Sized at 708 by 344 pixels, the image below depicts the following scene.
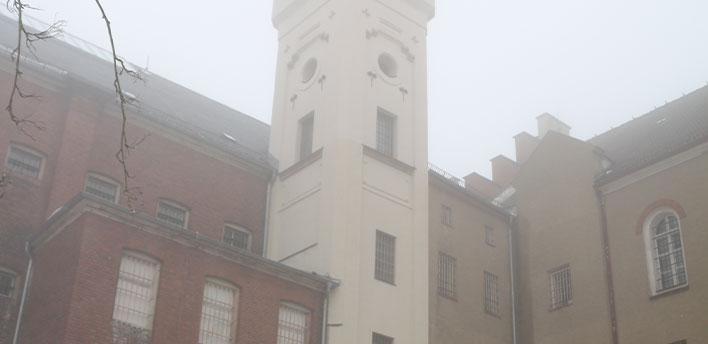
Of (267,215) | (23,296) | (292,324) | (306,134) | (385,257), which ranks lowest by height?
(23,296)

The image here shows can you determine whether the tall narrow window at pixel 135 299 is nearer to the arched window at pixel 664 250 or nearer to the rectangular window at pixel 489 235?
the rectangular window at pixel 489 235

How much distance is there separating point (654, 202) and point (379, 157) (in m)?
9.04

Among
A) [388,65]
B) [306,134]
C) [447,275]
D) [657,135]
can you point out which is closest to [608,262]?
[447,275]

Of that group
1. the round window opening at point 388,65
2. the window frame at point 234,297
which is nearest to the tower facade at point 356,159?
the round window opening at point 388,65

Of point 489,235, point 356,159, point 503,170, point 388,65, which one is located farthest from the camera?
point 503,170

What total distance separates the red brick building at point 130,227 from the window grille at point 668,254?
1072 cm

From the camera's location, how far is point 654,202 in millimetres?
27734

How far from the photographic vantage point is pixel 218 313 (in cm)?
2192

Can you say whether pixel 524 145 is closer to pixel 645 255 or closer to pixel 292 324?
pixel 645 255

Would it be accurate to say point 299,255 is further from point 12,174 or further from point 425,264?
point 12,174

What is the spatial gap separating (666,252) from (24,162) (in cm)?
1951

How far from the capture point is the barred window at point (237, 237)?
2741 cm

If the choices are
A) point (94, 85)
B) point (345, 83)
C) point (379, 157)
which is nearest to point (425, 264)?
point (379, 157)

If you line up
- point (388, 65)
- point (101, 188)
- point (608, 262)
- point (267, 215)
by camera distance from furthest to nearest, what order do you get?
point (388, 65) → point (267, 215) → point (608, 262) → point (101, 188)
